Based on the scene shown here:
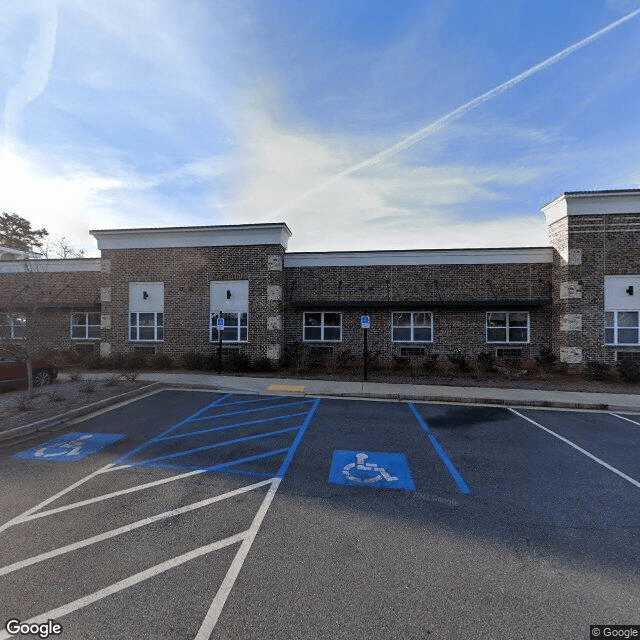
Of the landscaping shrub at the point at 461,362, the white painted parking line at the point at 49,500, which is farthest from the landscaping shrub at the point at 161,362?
the landscaping shrub at the point at 461,362

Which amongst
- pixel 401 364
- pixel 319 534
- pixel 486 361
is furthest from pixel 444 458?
pixel 486 361

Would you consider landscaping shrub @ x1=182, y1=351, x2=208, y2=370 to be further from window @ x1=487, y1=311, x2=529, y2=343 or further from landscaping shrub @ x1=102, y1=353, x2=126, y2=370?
window @ x1=487, y1=311, x2=529, y2=343

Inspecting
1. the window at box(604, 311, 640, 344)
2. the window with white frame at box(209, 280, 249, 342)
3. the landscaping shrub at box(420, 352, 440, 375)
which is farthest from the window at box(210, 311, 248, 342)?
the window at box(604, 311, 640, 344)

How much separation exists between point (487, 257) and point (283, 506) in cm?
1663

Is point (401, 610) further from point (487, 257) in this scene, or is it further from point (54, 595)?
point (487, 257)

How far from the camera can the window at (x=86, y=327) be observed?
19.9 metres

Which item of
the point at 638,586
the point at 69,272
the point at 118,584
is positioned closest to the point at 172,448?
the point at 118,584

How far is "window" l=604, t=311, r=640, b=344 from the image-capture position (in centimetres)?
1590

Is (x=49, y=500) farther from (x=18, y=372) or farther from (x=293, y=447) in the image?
(x=18, y=372)

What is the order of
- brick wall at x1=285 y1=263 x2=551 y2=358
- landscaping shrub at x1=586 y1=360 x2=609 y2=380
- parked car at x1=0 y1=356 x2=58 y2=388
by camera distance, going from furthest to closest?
1. brick wall at x1=285 y1=263 x2=551 y2=358
2. landscaping shrub at x1=586 y1=360 x2=609 y2=380
3. parked car at x1=0 y1=356 x2=58 y2=388

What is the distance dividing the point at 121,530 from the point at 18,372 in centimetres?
1102

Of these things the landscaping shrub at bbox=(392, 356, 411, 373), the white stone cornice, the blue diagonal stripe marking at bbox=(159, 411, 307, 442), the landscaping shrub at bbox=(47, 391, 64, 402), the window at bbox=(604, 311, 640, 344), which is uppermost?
the white stone cornice

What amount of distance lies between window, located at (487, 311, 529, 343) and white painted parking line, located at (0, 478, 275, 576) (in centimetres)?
1552

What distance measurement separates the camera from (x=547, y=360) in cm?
1597
